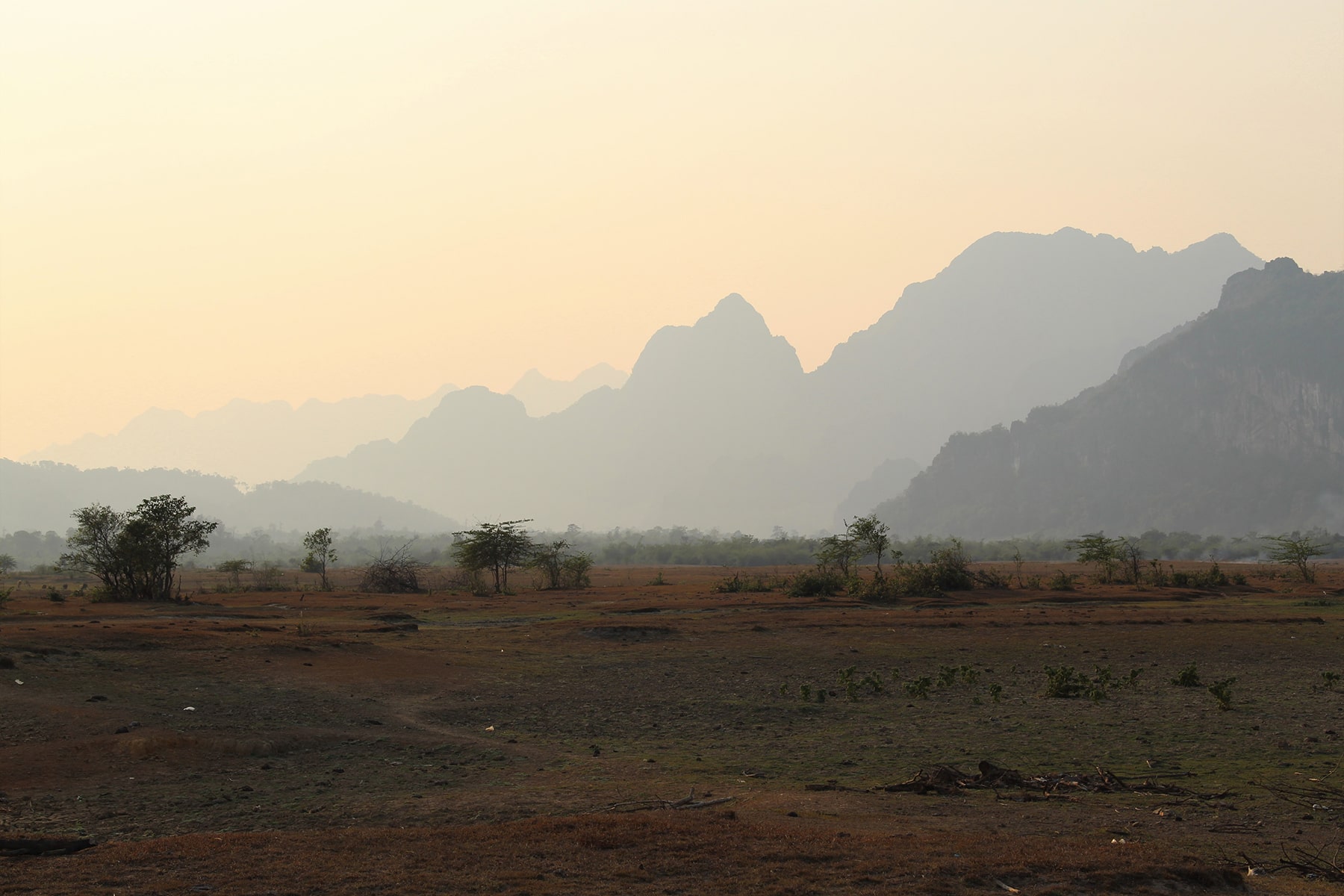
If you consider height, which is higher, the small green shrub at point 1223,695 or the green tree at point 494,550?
the green tree at point 494,550

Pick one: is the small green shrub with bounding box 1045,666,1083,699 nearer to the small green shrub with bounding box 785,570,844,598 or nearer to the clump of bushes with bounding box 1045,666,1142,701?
the clump of bushes with bounding box 1045,666,1142,701

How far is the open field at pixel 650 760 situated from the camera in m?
10.1

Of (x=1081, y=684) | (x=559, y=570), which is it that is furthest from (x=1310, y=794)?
(x=559, y=570)

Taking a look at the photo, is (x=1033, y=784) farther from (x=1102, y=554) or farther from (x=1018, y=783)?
(x=1102, y=554)

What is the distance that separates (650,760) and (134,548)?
3763 centimetres

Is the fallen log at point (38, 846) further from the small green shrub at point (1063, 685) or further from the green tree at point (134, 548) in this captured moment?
the green tree at point (134, 548)

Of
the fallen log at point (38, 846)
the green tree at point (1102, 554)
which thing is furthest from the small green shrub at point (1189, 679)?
the green tree at point (1102, 554)

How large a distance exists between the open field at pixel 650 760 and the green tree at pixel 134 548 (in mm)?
13142

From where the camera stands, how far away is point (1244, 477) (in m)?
194

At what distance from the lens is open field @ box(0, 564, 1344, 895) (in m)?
10.1

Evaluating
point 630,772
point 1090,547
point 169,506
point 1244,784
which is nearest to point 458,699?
point 630,772

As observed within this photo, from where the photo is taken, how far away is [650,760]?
16.1 meters

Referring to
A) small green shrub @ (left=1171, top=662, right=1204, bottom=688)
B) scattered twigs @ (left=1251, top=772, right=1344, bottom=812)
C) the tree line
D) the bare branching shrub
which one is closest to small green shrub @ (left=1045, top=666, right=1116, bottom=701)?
small green shrub @ (left=1171, top=662, right=1204, bottom=688)

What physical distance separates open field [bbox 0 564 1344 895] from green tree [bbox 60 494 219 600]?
13.1 metres
